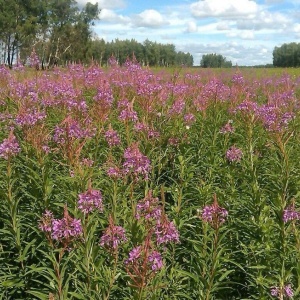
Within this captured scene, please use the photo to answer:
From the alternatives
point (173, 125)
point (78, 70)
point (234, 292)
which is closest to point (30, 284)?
point (234, 292)

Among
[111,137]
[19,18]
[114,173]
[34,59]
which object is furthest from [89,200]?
[19,18]

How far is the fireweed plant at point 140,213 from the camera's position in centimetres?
326

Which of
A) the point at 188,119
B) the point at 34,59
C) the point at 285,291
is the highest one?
the point at 34,59

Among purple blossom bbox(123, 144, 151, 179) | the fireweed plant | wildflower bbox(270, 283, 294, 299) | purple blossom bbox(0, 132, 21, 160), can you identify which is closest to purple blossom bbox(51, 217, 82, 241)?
the fireweed plant

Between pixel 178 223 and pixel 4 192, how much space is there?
5.67 feet

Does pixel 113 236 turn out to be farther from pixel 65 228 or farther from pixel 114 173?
pixel 114 173

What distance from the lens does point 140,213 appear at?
3.42 metres

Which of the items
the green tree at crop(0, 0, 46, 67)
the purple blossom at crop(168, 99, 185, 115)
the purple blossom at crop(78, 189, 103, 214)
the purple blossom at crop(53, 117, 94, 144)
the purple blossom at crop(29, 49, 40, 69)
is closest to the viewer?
the purple blossom at crop(78, 189, 103, 214)

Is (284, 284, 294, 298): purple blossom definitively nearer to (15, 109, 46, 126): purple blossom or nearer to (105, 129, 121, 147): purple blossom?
(105, 129, 121, 147): purple blossom

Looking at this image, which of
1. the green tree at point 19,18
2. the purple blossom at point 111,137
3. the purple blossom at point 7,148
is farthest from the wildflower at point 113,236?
the green tree at point 19,18

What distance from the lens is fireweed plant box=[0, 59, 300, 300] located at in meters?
3.26

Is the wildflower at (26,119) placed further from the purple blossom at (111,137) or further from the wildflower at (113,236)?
the wildflower at (113,236)

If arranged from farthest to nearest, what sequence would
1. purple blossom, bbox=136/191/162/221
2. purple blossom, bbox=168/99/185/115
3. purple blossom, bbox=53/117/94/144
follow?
purple blossom, bbox=168/99/185/115 → purple blossom, bbox=53/117/94/144 → purple blossom, bbox=136/191/162/221

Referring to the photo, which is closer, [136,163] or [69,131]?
[136,163]
